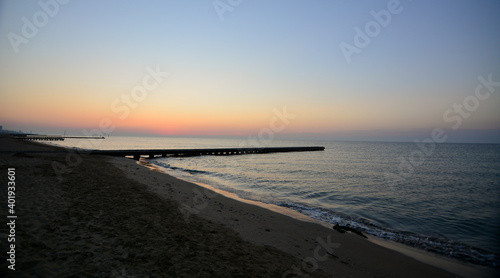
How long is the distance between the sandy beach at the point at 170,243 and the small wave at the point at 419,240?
0.92 m

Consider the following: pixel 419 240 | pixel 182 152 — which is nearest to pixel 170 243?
pixel 419 240

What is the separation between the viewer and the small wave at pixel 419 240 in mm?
7340

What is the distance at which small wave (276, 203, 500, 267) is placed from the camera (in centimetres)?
734

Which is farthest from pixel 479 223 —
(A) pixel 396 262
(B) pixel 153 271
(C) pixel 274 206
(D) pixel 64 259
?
(D) pixel 64 259

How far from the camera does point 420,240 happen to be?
8547 mm

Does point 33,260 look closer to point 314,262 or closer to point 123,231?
point 123,231

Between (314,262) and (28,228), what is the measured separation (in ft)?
23.2

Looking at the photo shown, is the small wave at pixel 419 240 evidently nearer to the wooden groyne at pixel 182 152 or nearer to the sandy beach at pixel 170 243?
the sandy beach at pixel 170 243

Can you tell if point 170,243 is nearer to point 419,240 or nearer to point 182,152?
point 419,240

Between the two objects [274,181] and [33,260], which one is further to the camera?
[274,181]

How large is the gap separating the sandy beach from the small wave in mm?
919

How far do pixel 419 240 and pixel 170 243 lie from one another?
9211 millimetres

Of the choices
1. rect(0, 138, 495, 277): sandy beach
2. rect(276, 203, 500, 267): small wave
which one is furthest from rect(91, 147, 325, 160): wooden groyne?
rect(276, 203, 500, 267): small wave

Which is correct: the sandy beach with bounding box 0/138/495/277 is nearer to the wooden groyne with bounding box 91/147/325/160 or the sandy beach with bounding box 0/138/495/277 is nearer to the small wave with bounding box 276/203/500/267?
the small wave with bounding box 276/203/500/267
